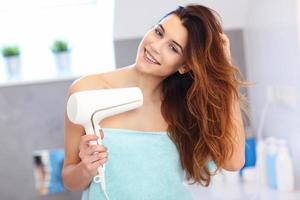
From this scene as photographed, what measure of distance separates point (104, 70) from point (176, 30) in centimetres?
125

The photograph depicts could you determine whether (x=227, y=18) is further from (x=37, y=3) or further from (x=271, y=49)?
(x=37, y=3)

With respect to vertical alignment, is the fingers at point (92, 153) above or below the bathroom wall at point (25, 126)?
above

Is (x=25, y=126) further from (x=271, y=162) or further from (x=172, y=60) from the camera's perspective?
(x=172, y=60)

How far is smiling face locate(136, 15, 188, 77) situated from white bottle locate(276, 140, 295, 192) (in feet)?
2.77

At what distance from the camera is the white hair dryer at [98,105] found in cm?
125

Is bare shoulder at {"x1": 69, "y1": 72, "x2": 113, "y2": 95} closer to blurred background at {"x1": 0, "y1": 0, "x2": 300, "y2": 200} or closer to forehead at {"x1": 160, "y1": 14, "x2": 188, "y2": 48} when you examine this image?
forehead at {"x1": 160, "y1": 14, "x2": 188, "y2": 48}

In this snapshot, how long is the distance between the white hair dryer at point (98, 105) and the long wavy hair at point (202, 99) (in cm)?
18

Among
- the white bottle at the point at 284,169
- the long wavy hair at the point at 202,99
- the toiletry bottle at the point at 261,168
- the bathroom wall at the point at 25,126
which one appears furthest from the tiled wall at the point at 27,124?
the long wavy hair at the point at 202,99

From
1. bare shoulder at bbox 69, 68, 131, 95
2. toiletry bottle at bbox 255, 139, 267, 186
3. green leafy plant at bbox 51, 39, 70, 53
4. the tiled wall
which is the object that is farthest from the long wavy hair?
green leafy plant at bbox 51, 39, 70, 53

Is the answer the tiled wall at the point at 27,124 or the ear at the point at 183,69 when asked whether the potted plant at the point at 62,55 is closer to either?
the tiled wall at the point at 27,124

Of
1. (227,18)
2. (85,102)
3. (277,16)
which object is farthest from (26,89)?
(85,102)

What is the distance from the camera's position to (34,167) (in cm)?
260

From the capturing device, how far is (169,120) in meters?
1.52

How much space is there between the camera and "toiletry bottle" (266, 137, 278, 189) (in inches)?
85.9
